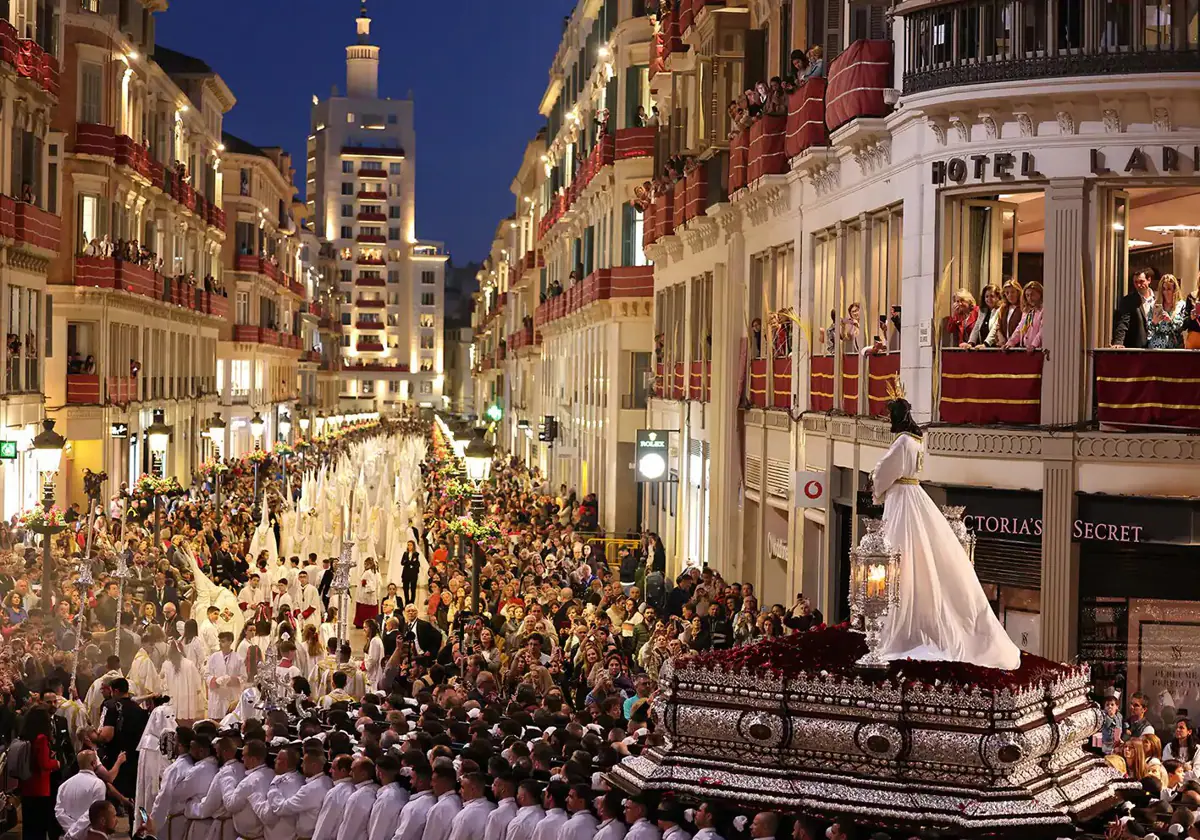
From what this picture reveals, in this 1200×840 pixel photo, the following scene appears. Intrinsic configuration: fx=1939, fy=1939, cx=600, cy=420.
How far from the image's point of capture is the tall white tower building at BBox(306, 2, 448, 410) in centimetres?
16412

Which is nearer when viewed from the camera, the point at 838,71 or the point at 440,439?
the point at 838,71

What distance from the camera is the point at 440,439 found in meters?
82.7

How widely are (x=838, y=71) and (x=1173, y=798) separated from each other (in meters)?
12.0

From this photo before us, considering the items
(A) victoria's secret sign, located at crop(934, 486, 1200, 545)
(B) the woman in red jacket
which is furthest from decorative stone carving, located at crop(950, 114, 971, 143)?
(B) the woman in red jacket

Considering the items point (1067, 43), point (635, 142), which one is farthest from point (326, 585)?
point (635, 142)

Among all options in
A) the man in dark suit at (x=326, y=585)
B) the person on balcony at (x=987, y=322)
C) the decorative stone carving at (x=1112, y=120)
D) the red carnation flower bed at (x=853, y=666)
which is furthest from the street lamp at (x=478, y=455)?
the red carnation flower bed at (x=853, y=666)

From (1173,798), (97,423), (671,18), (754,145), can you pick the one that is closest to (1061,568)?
(1173,798)

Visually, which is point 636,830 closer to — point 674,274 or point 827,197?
point 827,197

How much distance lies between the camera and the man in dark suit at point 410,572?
34.9 metres

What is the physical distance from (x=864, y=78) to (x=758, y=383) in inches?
387

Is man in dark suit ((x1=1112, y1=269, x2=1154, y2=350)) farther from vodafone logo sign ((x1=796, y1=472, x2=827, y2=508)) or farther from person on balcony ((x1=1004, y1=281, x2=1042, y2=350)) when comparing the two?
vodafone logo sign ((x1=796, y1=472, x2=827, y2=508))

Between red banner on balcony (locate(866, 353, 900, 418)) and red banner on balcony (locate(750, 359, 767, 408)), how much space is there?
7.12m

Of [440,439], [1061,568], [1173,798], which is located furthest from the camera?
[440,439]

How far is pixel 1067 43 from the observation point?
1959 centimetres
